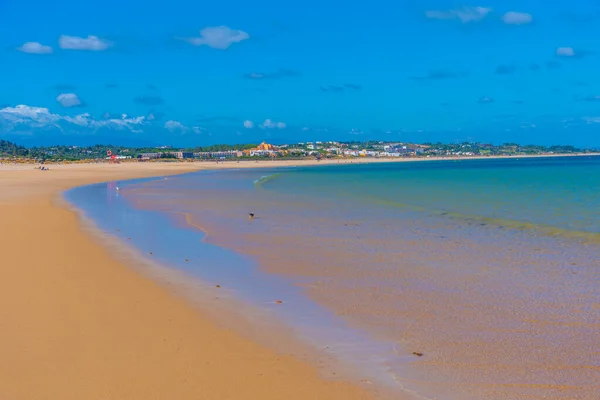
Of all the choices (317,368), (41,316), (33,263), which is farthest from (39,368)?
(33,263)

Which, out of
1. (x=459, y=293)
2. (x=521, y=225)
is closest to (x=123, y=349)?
(x=459, y=293)

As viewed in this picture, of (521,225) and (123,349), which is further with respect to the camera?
(521,225)

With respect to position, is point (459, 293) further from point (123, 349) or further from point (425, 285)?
point (123, 349)

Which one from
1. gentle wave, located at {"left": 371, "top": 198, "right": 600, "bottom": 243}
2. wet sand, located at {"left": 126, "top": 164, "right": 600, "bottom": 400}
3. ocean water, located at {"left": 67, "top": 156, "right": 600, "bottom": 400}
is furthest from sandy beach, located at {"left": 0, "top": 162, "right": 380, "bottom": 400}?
gentle wave, located at {"left": 371, "top": 198, "right": 600, "bottom": 243}

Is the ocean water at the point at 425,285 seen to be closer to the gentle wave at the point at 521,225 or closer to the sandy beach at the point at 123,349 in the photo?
the gentle wave at the point at 521,225

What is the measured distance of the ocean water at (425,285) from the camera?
6.75 m

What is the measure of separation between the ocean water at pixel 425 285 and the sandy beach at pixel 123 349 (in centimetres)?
99

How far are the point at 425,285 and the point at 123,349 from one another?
5.81 metres

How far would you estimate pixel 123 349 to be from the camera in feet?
23.6

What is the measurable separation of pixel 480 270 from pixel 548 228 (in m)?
8.26

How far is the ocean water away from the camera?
6750mm

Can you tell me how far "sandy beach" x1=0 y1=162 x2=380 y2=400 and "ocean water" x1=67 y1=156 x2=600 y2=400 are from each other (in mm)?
994

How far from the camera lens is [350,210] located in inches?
1033

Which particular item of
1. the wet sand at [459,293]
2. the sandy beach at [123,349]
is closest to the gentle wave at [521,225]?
the wet sand at [459,293]
